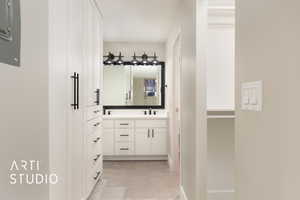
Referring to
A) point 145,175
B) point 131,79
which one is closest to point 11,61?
point 145,175

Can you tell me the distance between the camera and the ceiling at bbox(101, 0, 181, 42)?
123 inches

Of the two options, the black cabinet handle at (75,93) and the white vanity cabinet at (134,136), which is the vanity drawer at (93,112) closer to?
the black cabinet handle at (75,93)

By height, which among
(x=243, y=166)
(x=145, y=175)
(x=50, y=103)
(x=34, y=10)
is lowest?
(x=145, y=175)

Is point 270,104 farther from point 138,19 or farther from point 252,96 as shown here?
point 138,19

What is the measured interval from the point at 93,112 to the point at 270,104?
97.9 inches

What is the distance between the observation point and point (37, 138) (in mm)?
1409

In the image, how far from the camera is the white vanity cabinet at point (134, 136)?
467 centimetres

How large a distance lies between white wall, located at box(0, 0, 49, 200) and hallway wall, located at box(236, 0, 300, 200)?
1102mm

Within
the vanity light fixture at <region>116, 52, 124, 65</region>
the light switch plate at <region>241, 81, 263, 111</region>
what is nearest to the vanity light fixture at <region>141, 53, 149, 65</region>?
the vanity light fixture at <region>116, 52, 124, 65</region>

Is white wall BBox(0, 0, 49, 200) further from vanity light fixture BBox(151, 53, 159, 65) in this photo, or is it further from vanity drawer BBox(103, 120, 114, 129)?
vanity light fixture BBox(151, 53, 159, 65)

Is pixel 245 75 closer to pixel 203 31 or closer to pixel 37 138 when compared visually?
pixel 203 31

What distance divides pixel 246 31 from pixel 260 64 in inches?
8.9

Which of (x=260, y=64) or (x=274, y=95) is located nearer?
(x=274, y=95)

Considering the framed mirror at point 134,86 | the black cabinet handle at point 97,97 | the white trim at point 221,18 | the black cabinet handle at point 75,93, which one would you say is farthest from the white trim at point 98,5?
the framed mirror at point 134,86
